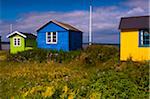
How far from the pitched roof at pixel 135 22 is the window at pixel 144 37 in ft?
1.23

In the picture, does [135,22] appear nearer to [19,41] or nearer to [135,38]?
[135,38]

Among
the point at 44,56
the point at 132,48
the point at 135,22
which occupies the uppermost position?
the point at 135,22

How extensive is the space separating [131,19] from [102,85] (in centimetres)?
1144

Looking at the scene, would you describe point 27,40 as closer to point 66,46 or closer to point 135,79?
point 66,46

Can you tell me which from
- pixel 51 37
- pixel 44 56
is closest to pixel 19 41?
pixel 51 37

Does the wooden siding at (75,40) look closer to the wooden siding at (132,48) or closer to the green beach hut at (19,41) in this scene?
the green beach hut at (19,41)

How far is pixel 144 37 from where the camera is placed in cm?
1920

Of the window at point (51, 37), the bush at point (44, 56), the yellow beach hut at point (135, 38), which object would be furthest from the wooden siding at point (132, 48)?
the window at point (51, 37)

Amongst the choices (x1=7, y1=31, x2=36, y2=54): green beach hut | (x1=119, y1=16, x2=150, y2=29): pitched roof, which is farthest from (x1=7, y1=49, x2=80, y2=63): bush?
(x1=7, y1=31, x2=36, y2=54): green beach hut

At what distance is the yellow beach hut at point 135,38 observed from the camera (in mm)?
19078

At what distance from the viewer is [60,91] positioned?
7840 mm

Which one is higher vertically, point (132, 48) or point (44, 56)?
point (132, 48)

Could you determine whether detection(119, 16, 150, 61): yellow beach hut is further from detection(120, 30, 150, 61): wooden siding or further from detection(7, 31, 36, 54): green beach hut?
detection(7, 31, 36, 54): green beach hut

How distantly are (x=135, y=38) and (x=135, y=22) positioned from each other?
102 cm
